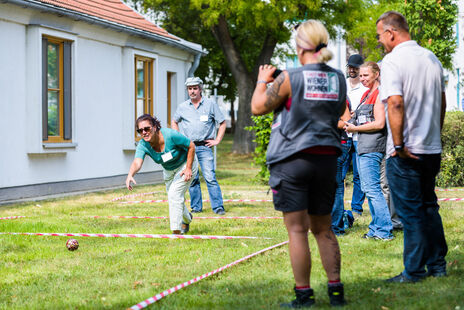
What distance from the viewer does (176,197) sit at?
25.1ft

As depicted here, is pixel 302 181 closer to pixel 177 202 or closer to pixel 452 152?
pixel 177 202

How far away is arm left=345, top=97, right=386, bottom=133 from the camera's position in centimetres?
660

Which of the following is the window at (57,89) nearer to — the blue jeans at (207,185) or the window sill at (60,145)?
the window sill at (60,145)

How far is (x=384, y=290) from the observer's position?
4867 millimetres

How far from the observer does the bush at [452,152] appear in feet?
45.4

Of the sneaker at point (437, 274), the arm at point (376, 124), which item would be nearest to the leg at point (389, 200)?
the arm at point (376, 124)

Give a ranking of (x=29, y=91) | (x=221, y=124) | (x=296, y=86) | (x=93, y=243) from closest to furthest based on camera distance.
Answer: (x=296, y=86) → (x=93, y=243) → (x=221, y=124) → (x=29, y=91)

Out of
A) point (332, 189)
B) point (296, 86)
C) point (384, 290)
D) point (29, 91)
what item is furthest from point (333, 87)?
point (29, 91)

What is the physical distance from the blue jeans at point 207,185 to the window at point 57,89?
12.4 ft

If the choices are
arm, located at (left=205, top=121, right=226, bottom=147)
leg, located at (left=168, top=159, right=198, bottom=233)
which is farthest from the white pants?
arm, located at (left=205, top=121, right=226, bottom=147)

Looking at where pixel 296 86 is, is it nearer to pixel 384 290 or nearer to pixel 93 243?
pixel 384 290

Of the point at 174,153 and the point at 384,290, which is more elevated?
the point at 174,153

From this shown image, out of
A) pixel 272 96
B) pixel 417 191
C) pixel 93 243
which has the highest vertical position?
pixel 272 96

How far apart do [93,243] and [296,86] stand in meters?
3.76
